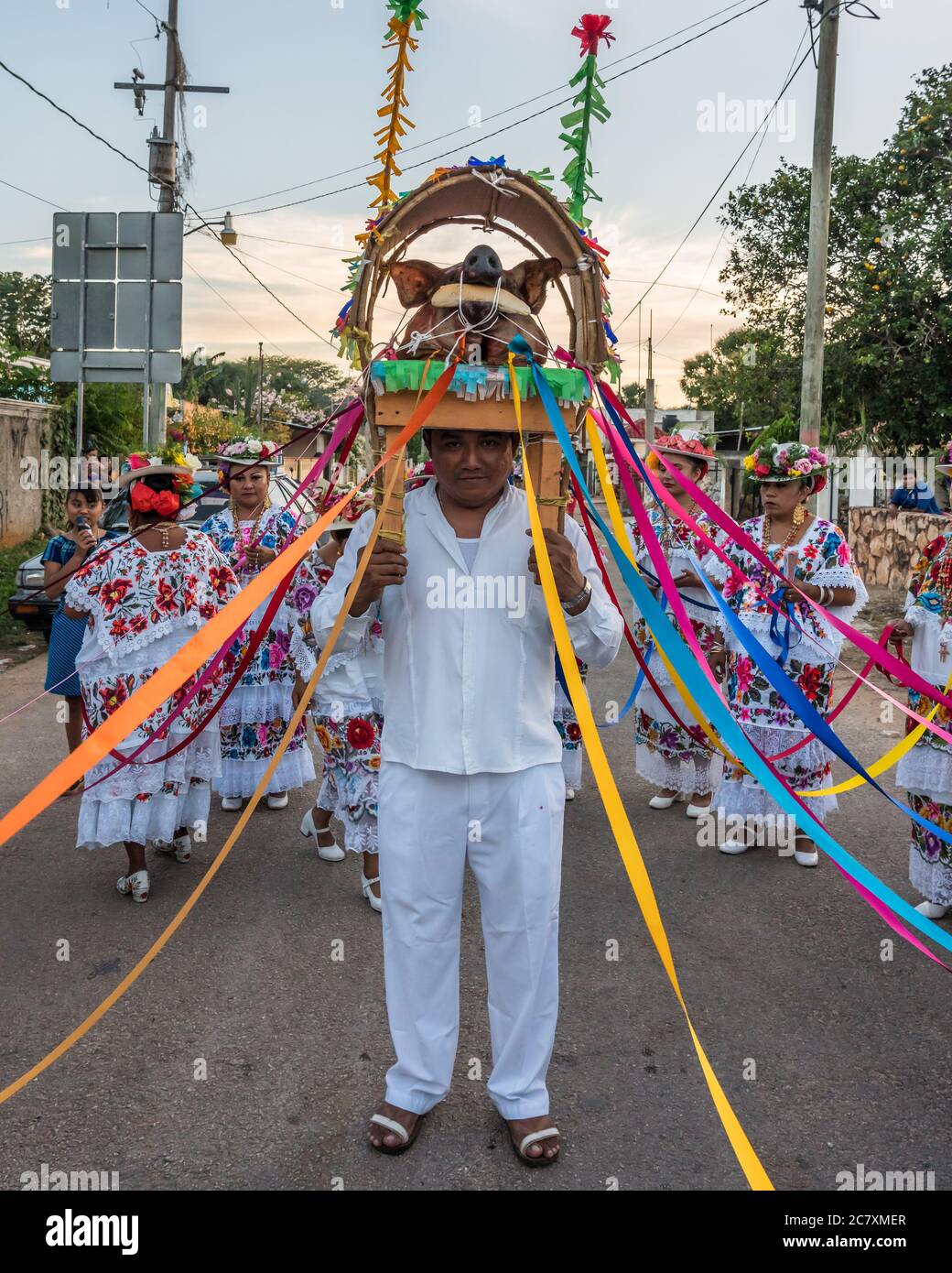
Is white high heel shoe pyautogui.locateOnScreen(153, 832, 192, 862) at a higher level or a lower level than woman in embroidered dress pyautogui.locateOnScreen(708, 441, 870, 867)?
lower

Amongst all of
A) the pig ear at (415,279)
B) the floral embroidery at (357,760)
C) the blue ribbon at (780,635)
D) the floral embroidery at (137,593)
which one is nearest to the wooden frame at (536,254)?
the pig ear at (415,279)

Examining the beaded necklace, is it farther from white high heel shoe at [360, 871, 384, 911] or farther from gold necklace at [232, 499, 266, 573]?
white high heel shoe at [360, 871, 384, 911]

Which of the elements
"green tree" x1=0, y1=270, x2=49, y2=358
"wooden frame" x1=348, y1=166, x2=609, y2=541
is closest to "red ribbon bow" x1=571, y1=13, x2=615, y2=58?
"wooden frame" x1=348, y1=166, x2=609, y2=541

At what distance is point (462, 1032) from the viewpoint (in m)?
3.89

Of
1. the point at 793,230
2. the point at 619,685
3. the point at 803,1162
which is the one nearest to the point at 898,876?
the point at 803,1162

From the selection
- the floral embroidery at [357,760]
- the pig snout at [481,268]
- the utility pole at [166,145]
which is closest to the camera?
the pig snout at [481,268]

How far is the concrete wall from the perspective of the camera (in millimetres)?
19000

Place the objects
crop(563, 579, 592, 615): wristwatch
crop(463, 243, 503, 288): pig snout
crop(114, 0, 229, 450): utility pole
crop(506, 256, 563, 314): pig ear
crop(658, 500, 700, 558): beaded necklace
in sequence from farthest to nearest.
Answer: crop(114, 0, 229, 450): utility pole
crop(658, 500, 700, 558): beaded necklace
crop(506, 256, 563, 314): pig ear
crop(463, 243, 503, 288): pig snout
crop(563, 579, 592, 615): wristwatch

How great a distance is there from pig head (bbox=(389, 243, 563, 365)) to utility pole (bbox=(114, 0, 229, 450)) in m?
11.8

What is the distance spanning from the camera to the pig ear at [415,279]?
326 centimetres

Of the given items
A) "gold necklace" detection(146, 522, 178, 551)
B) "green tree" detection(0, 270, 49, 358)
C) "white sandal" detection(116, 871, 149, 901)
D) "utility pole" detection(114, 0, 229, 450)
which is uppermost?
"green tree" detection(0, 270, 49, 358)

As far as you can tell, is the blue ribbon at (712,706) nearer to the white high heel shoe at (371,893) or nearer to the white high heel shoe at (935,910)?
the white high heel shoe at (935,910)

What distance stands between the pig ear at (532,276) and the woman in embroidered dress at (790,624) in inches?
109

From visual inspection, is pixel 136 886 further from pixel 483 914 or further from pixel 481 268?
pixel 481 268
